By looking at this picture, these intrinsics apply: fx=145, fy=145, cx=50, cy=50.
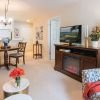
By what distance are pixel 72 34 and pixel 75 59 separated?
838mm

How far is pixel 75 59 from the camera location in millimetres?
4254

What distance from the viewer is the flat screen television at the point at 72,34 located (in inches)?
171

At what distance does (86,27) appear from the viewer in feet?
15.1

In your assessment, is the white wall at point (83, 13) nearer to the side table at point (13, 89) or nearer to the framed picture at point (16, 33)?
the side table at point (13, 89)

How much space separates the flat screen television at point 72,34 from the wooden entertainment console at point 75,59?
27 cm

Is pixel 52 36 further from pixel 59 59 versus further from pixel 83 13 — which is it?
pixel 83 13

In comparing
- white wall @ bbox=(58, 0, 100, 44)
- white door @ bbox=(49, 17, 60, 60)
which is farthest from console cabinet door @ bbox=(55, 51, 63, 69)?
white door @ bbox=(49, 17, 60, 60)

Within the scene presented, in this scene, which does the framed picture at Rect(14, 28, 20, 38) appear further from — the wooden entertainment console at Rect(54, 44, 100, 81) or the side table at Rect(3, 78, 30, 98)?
the side table at Rect(3, 78, 30, 98)

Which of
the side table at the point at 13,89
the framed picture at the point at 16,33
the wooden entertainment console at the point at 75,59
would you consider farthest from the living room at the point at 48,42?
the framed picture at the point at 16,33

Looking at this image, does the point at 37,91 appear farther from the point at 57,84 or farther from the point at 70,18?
the point at 70,18

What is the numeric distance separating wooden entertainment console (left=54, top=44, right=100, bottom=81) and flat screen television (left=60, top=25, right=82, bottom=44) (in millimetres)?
273

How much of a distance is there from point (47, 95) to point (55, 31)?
179 inches

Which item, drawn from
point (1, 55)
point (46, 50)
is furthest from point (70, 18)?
→ point (1, 55)

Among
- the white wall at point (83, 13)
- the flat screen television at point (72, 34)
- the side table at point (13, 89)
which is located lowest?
the side table at point (13, 89)
